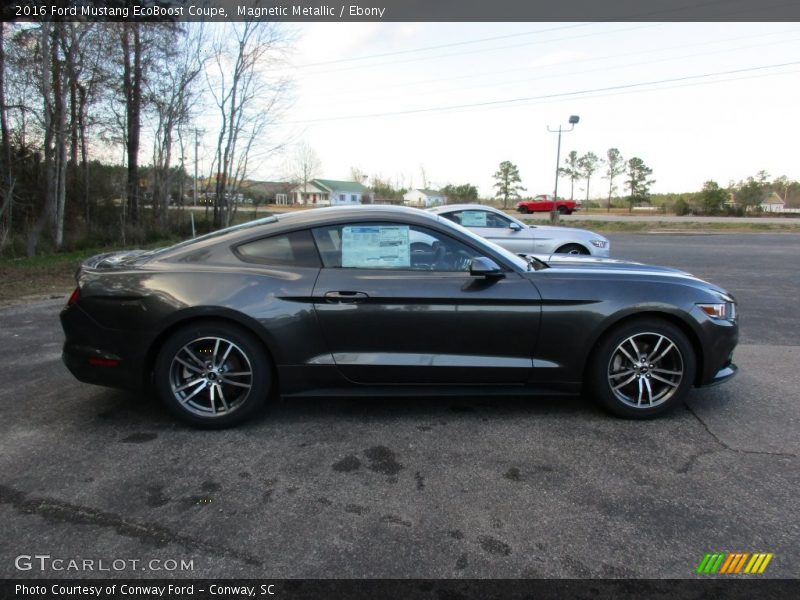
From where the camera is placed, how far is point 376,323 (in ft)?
10.9

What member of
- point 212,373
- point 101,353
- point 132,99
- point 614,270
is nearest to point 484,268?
point 614,270

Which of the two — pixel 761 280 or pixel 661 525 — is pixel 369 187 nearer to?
pixel 761 280

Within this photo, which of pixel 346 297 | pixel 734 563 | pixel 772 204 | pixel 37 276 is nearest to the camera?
pixel 734 563

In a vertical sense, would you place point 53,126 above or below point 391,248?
above

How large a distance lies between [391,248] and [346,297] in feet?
1.61

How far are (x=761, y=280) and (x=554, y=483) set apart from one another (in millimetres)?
9531

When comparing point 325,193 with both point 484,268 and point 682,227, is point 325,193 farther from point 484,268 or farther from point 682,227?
point 484,268

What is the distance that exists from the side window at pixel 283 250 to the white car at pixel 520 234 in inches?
232

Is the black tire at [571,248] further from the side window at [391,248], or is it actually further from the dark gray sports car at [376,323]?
the side window at [391,248]

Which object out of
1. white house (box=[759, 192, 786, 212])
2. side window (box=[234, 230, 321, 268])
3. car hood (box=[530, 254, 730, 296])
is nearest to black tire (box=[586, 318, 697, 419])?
car hood (box=[530, 254, 730, 296])

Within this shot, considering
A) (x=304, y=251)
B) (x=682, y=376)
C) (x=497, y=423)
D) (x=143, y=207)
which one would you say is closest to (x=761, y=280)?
(x=682, y=376)

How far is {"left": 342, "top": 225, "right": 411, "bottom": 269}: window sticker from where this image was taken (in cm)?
344

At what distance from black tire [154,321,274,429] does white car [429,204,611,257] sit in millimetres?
6331

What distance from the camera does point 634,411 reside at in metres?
3.47
